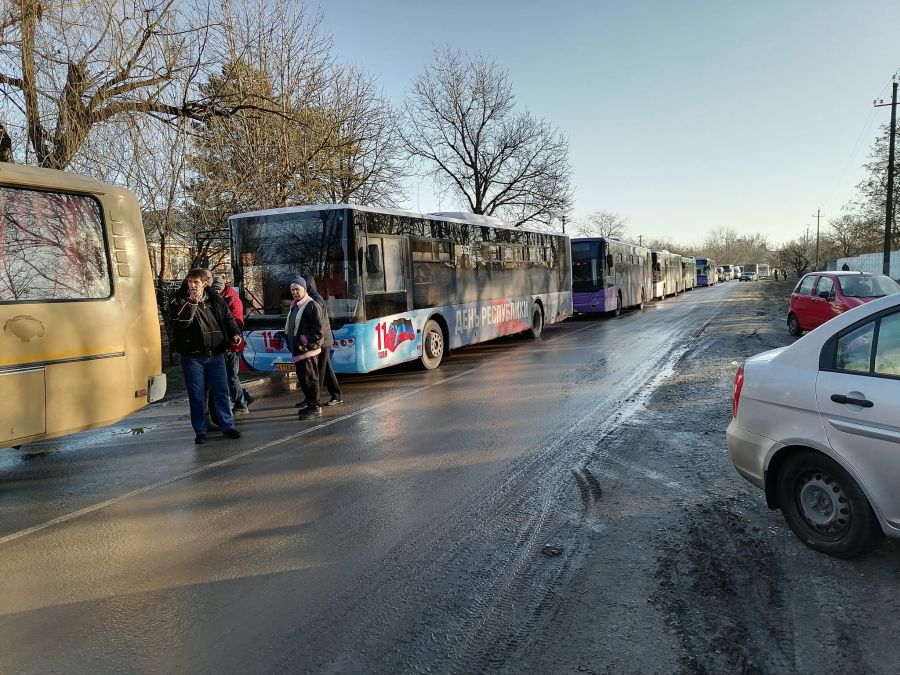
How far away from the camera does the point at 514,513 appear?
4.57 meters

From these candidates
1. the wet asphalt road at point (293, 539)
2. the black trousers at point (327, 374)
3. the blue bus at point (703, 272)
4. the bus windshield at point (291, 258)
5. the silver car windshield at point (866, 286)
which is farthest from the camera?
the blue bus at point (703, 272)

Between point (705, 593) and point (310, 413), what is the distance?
5.94 m

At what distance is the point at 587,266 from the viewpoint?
2453 cm

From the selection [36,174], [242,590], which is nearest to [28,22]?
[36,174]

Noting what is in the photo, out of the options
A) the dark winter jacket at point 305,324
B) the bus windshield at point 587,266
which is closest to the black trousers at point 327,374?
the dark winter jacket at point 305,324

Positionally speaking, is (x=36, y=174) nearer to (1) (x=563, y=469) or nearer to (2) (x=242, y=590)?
(2) (x=242, y=590)

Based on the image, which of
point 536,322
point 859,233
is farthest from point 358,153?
point 859,233

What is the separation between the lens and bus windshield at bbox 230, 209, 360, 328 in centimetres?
987

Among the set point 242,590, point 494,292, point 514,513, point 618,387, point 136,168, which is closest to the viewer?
point 242,590

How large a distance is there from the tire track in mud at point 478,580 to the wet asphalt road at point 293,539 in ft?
0.04

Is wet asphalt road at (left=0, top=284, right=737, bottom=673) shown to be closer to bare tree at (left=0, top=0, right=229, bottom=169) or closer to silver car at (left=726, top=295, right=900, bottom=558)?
silver car at (left=726, top=295, right=900, bottom=558)

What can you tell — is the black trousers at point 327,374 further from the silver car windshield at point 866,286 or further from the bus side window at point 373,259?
the silver car windshield at point 866,286

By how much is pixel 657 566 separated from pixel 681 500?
3.85 feet

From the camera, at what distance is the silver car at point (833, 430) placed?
3.34 m
